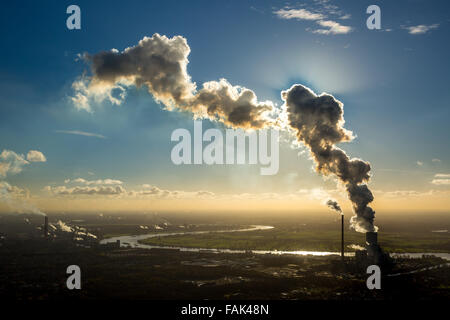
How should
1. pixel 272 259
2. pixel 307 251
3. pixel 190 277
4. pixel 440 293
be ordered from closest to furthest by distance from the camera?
pixel 440 293
pixel 190 277
pixel 272 259
pixel 307 251

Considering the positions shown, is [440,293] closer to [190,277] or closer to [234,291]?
[234,291]

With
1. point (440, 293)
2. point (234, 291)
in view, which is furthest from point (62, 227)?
point (440, 293)
